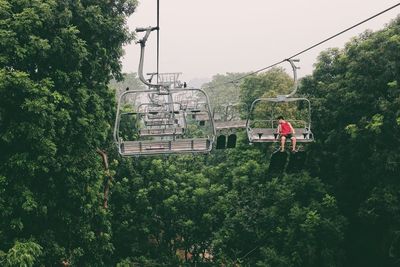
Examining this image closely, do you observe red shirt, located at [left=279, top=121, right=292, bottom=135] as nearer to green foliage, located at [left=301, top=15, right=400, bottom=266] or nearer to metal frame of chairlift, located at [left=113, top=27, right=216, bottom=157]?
metal frame of chairlift, located at [left=113, top=27, right=216, bottom=157]

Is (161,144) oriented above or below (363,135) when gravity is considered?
below

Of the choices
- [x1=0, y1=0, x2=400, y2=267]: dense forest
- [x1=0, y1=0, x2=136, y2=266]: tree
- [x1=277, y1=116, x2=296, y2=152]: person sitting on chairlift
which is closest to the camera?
[x1=277, y1=116, x2=296, y2=152]: person sitting on chairlift

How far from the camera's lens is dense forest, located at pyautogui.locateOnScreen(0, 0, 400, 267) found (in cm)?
920

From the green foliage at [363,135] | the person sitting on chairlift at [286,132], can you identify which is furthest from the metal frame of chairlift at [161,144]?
the green foliage at [363,135]

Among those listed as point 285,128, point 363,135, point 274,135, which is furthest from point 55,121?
point 363,135

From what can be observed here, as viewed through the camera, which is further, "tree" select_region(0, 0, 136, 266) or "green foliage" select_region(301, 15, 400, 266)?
"green foliage" select_region(301, 15, 400, 266)

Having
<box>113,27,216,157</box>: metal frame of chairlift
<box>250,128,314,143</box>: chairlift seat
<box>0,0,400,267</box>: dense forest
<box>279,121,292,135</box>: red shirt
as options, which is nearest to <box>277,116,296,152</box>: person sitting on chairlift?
<box>279,121,292,135</box>: red shirt

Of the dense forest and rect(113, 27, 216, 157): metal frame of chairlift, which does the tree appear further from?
rect(113, 27, 216, 157): metal frame of chairlift

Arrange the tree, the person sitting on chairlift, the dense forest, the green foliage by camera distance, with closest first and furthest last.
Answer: the person sitting on chairlift, the tree, the dense forest, the green foliage

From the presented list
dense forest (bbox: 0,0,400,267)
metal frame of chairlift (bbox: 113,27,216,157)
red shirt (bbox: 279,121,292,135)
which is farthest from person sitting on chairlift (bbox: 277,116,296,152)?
dense forest (bbox: 0,0,400,267)

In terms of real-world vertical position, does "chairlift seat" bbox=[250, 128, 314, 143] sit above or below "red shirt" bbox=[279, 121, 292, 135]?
below

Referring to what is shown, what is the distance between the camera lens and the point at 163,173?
17922 millimetres

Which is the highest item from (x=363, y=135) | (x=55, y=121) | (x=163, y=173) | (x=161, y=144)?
(x=55, y=121)

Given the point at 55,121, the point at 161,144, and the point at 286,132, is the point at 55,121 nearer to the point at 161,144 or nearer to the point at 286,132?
the point at 161,144
